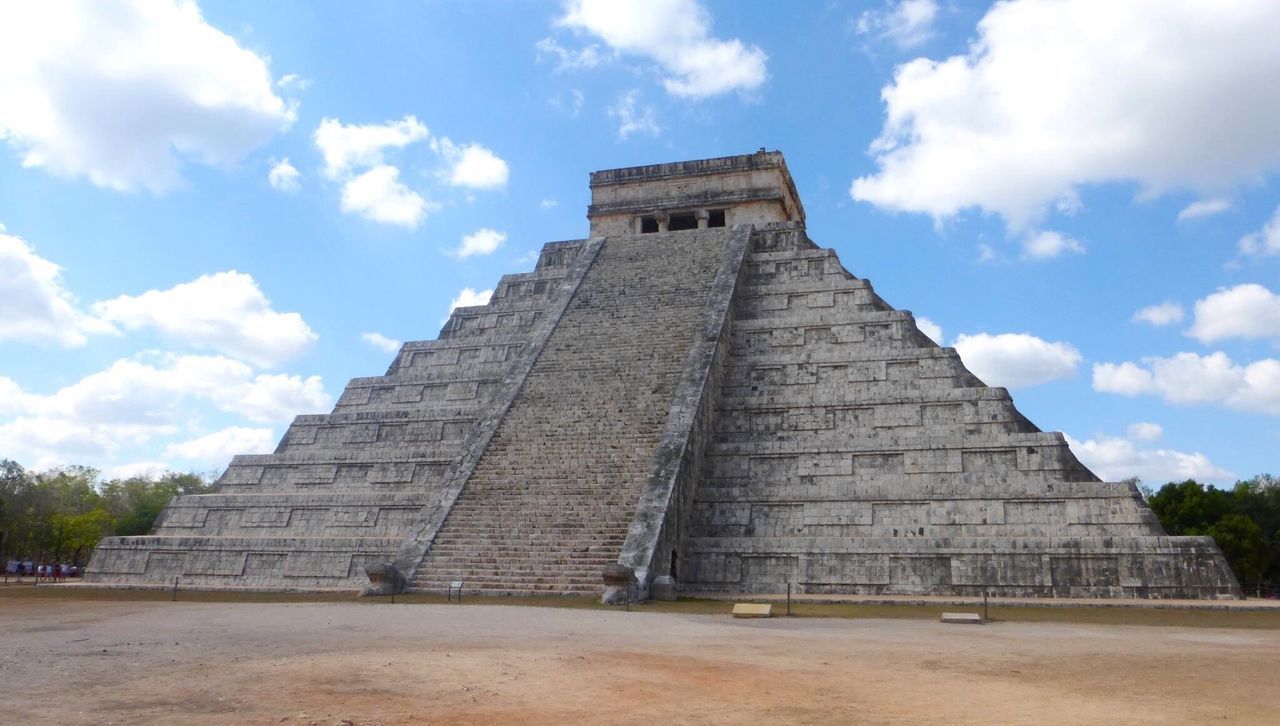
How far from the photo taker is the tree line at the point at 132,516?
101ft

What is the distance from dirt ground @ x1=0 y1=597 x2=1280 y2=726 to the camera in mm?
5172

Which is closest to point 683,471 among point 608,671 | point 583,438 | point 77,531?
point 583,438

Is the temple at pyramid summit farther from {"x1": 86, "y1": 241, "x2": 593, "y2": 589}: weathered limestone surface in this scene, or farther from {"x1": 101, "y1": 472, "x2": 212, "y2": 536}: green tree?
{"x1": 101, "y1": 472, "x2": 212, "y2": 536}: green tree

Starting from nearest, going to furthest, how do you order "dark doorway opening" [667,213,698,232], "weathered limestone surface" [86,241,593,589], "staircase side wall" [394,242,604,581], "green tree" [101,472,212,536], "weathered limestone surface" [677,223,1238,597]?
"weathered limestone surface" [677,223,1238,597] < "staircase side wall" [394,242,604,581] < "weathered limestone surface" [86,241,593,589] < "dark doorway opening" [667,213,698,232] < "green tree" [101,472,212,536]

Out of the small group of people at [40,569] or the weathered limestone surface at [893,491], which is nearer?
the weathered limestone surface at [893,491]

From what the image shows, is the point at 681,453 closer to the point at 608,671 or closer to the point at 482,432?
the point at 482,432

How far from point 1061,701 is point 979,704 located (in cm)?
64

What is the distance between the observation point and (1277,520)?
36.5 metres

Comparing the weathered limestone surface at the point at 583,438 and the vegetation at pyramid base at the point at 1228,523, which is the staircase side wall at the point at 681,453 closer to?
the weathered limestone surface at the point at 583,438

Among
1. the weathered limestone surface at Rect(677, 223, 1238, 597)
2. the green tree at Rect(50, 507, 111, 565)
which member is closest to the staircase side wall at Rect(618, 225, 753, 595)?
the weathered limestone surface at Rect(677, 223, 1238, 597)

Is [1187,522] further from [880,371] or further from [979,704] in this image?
[979,704]

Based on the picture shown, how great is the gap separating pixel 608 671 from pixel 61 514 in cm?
4502

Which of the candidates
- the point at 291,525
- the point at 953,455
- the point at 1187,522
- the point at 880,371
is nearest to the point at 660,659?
the point at 953,455

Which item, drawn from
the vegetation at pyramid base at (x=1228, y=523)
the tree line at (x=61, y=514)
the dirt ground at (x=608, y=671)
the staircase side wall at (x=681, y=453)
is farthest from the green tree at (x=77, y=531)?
the vegetation at pyramid base at (x=1228, y=523)
